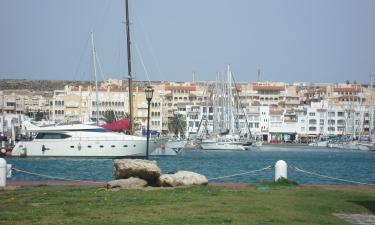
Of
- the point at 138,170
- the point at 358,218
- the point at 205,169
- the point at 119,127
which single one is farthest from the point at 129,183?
the point at 119,127

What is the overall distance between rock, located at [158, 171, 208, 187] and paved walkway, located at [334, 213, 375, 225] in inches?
267

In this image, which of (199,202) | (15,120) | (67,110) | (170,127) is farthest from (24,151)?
(170,127)

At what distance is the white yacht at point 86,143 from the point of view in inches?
2965

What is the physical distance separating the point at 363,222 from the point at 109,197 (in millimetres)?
7020

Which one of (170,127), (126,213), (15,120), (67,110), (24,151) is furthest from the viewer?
(170,127)

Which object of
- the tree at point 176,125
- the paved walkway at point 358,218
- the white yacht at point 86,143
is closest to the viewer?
the paved walkway at point 358,218

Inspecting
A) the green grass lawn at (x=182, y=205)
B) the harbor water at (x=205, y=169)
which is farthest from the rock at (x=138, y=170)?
→ the harbor water at (x=205, y=169)

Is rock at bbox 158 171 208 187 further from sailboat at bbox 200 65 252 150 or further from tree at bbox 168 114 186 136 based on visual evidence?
tree at bbox 168 114 186 136

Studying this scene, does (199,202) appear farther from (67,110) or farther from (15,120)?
(67,110)

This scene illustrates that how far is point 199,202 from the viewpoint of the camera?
2027 cm

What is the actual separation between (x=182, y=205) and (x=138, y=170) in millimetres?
5020

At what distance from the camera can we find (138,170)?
24516 millimetres

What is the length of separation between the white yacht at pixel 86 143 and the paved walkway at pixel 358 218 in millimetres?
57326

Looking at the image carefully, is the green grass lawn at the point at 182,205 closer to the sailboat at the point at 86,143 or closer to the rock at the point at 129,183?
the rock at the point at 129,183
